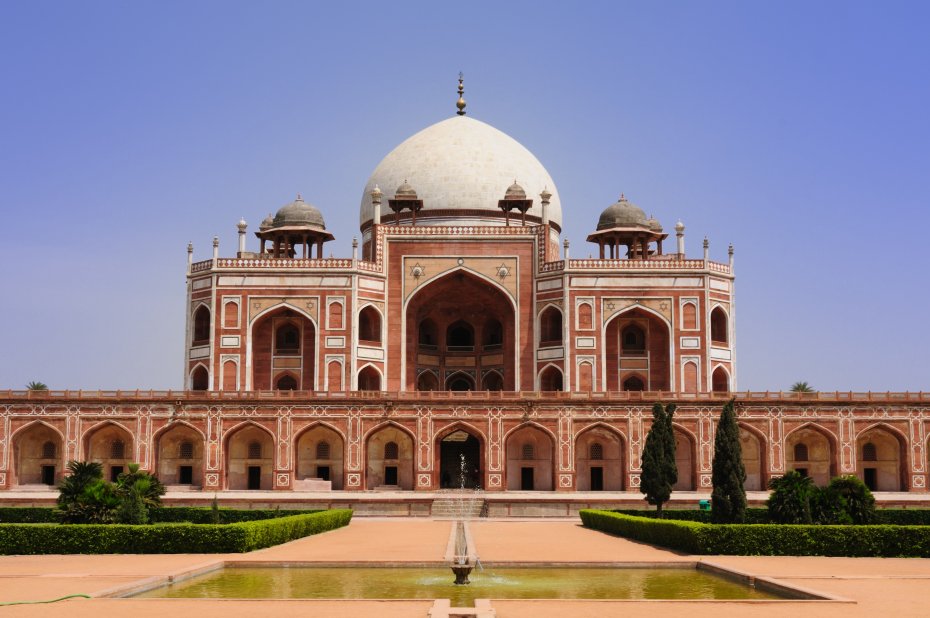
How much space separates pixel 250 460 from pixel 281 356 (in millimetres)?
5165

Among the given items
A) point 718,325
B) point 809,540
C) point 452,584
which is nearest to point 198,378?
point 718,325

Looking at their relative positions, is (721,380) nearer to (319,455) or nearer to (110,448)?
(319,455)

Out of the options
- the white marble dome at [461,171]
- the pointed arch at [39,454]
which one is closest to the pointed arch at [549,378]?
the white marble dome at [461,171]

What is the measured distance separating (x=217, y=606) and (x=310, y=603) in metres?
0.98

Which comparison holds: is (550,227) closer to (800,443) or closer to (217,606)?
(800,443)

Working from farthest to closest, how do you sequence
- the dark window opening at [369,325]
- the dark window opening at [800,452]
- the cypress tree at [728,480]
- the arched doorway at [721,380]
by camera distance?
the dark window opening at [369,325] → the arched doorway at [721,380] → the dark window opening at [800,452] → the cypress tree at [728,480]

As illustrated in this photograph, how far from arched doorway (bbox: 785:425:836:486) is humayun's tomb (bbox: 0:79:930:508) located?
78mm

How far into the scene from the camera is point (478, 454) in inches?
1452

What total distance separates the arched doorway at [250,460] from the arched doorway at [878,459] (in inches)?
733

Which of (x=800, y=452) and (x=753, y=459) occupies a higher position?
(x=800, y=452)

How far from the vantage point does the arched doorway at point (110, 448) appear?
3434 cm

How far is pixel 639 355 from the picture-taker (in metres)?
39.6

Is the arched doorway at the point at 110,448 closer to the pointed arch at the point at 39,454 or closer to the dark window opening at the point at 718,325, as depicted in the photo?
the pointed arch at the point at 39,454

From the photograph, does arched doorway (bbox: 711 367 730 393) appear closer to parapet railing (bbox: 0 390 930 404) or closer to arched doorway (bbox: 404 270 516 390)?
parapet railing (bbox: 0 390 930 404)
